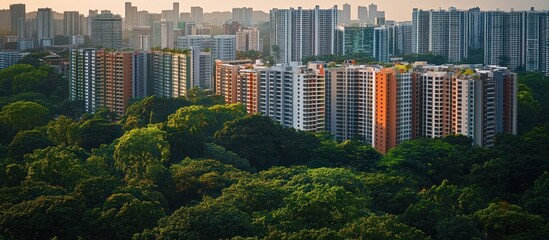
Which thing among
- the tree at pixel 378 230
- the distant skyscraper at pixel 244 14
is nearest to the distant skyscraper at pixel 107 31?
the distant skyscraper at pixel 244 14

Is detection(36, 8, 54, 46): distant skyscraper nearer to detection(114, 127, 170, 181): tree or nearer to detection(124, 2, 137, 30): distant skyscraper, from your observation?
detection(124, 2, 137, 30): distant skyscraper

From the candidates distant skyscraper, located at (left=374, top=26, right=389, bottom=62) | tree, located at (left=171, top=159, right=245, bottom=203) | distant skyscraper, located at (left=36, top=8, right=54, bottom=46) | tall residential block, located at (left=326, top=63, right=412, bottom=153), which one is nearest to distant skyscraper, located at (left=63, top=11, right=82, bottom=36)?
distant skyscraper, located at (left=36, top=8, right=54, bottom=46)

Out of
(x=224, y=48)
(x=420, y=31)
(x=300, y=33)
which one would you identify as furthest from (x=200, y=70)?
(x=420, y=31)

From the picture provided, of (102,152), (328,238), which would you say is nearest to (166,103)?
(102,152)

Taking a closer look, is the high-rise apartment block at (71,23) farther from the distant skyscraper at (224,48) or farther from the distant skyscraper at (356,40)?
the distant skyscraper at (356,40)

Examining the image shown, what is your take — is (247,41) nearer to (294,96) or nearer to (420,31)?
(420,31)
